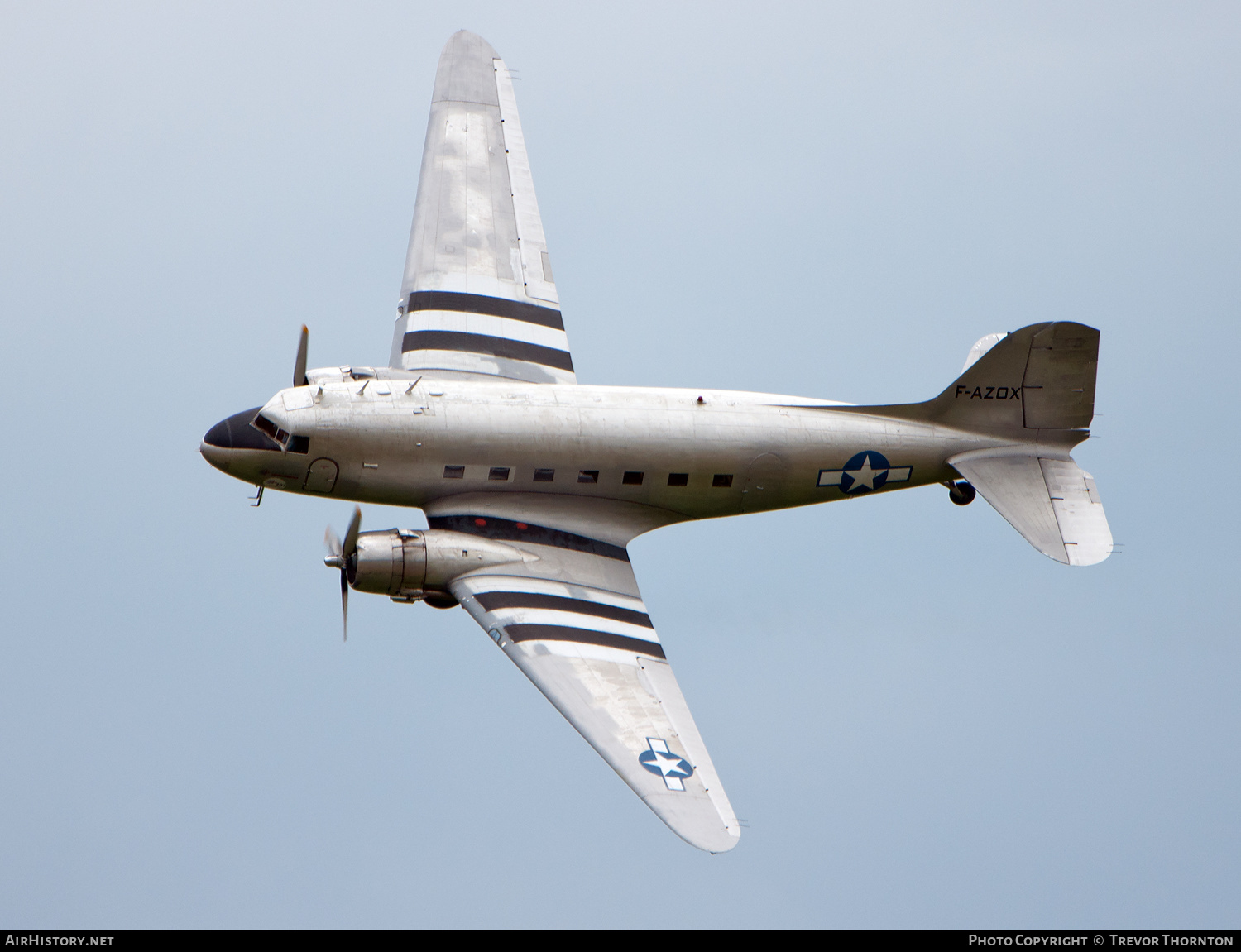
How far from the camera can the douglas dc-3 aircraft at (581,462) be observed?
31609 mm

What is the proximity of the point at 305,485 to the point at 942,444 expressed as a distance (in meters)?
12.7

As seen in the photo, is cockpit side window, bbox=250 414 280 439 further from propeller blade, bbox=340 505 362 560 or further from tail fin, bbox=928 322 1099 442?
tail fin, bbox=928 322 1099 442

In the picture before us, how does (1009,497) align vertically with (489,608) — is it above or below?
above

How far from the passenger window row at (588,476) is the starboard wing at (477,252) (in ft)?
10.8

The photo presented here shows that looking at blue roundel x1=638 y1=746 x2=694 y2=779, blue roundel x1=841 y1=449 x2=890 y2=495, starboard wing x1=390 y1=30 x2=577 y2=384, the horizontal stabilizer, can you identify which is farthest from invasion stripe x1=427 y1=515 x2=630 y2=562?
the horizontal stabilizer

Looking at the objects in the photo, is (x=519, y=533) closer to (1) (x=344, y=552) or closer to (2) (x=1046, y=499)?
(1) (x=344, y=552)

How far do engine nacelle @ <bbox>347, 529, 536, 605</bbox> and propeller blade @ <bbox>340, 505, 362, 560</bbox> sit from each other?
95 millimetres

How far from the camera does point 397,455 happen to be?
3306cm

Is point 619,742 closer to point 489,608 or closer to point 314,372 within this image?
point 489,608

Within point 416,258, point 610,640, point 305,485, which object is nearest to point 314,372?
point 305,485

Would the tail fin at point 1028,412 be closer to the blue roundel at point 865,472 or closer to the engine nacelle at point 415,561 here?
the blue roundel at point 865,472

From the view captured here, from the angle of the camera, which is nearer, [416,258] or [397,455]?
[397,455]

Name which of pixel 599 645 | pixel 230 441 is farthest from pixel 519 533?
pixel 230 441

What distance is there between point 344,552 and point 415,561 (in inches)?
51.9
